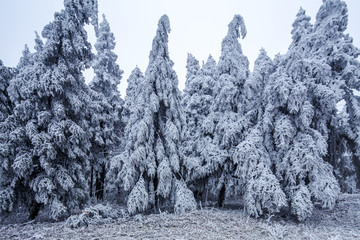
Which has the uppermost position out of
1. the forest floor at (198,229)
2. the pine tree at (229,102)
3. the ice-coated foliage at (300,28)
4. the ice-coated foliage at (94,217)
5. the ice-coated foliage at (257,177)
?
the ice-coated foliage at (300,28)

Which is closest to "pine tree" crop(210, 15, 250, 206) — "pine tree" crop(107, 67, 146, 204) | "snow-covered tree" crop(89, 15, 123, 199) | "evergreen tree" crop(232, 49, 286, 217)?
"evergreen tree" crop(232, 49, 286, 217)

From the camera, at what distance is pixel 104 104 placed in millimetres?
18281

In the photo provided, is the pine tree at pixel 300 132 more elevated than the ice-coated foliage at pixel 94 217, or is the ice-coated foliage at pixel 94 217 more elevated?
the pine tree at pixel 300 132

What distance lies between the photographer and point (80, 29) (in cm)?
1243

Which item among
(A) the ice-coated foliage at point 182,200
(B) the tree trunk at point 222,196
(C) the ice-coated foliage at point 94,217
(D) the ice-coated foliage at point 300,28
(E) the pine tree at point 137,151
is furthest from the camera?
(D) the ice-coated foliage at point 300,28

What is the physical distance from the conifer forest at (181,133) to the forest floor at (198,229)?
0.39 m

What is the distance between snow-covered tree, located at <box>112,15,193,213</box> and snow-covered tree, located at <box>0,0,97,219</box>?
254 centimetres

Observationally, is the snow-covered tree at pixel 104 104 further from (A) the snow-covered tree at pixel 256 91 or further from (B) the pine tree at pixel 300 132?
(B) the pine tree at pixel 300 132

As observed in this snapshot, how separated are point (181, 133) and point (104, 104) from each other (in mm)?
9254

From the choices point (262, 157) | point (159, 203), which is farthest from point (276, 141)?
point (159, 203)

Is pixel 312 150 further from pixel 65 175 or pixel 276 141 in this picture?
pixel 65 175

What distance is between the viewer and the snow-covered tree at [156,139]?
10781 millimetres

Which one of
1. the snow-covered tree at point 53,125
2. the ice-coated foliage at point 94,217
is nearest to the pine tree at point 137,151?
the ice-coated foliage at point 94,217

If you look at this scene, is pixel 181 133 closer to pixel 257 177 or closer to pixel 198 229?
pixel 257 177
